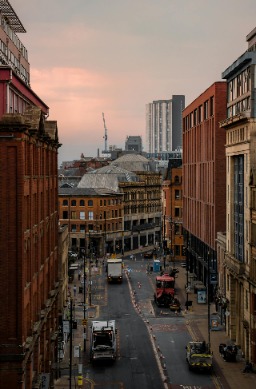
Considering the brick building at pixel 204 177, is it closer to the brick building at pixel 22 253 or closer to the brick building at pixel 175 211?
the brick building at pixel 175 211

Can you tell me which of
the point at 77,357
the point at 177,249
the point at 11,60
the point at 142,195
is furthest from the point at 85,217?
the point at 11,60

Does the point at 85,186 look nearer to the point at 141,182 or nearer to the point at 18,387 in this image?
the point at 141,182

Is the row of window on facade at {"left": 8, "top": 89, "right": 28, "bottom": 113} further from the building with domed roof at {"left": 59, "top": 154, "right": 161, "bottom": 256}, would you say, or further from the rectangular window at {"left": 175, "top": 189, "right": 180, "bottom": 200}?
the rectangular window at {"left": 175, "top": 189, "right": 180, "bottom": 200}

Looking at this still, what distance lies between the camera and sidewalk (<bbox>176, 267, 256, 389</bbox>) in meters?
50.8

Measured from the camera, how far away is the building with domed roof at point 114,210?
14000 cm

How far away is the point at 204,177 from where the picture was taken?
95875 mm

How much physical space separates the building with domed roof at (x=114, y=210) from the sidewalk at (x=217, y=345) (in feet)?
152

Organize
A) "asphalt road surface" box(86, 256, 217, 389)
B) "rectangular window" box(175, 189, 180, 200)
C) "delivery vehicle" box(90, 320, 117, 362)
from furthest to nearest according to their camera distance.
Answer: "rectangular window" box(175, 189, 180, 200) < "delivery vehicle" box(90, 320, 117, 362) < "asphalt road surface" box(86, 256, 217, 389)

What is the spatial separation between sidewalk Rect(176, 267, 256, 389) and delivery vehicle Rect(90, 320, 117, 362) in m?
9.50

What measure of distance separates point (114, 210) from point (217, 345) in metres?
85.6

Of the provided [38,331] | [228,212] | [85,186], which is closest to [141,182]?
[85,186]

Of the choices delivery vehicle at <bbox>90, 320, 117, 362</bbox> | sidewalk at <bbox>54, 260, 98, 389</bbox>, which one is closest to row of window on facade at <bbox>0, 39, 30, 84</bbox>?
delivery vehicle at <bbox>90, 320, 117, 362</bbox>

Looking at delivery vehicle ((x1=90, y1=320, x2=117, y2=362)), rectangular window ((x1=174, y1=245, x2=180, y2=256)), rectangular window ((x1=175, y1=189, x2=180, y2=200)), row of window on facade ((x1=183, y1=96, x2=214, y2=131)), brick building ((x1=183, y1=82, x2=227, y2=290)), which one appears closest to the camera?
delivery vehicle ((x1=90, y1=320, x2=117, y2=362))

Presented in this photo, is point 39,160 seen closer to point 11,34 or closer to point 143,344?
point 11,34
